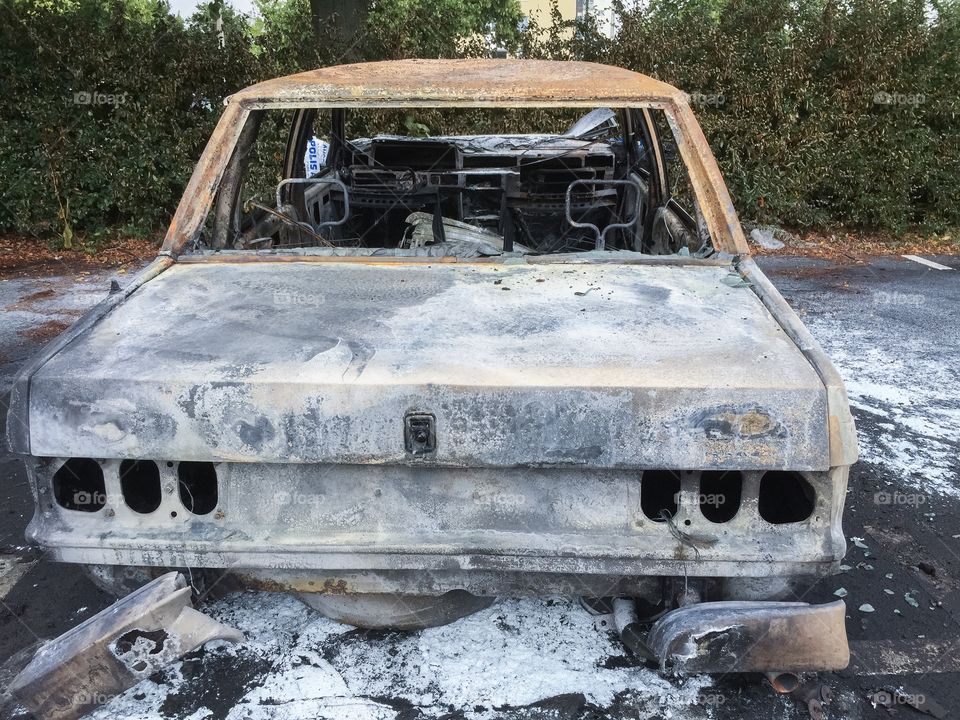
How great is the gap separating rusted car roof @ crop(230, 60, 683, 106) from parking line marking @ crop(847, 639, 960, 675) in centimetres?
199

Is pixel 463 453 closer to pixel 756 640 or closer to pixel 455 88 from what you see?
pixel 756 640

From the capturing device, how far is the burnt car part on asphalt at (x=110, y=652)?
1731mm

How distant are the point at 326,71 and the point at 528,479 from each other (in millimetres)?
2020

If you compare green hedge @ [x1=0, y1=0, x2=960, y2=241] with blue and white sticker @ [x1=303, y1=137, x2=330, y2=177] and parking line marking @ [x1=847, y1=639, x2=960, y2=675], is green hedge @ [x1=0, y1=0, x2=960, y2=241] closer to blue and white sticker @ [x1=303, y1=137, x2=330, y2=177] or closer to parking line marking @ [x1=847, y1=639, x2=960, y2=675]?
blue and white sticker @ [x1=303, y1=137, x2=330, y2=177]

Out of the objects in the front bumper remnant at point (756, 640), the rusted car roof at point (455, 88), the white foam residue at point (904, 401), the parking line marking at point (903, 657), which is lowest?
the parking line marking at point (903, 657)

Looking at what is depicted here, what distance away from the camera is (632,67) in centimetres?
885

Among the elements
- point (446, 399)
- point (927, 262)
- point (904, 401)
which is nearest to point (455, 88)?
point (446, 399)

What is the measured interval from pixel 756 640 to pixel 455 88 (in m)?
2.09

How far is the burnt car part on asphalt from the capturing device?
5.68 feet

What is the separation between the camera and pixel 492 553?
190cm

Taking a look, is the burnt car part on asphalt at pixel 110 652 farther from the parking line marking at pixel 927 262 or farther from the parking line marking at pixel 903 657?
the parking line marking at pixel 927 262

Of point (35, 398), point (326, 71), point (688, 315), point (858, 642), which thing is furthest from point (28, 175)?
point (858, 642)

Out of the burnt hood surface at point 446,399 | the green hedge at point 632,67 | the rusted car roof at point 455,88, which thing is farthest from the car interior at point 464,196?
the green hedge at point 632,67

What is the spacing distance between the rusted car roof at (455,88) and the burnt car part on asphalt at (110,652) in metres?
1.80
